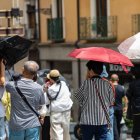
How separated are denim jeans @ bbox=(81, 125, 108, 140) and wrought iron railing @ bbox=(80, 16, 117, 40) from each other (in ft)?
49.5

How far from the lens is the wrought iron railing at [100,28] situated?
79.8 feet

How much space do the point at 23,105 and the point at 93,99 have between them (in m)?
1.00

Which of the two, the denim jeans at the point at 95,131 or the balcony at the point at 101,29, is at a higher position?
the balcony at the point at 101,29

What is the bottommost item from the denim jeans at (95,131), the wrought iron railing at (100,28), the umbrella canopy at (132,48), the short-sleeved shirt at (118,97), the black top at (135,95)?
the short-sleeved shirt at (118,97)

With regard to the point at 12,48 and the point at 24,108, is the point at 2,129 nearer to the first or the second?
the point at 24,108

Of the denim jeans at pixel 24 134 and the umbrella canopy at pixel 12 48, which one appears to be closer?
the denim jeans at pixel 24 134

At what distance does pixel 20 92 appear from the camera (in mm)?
8789

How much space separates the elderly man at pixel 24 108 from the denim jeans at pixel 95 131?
72cm

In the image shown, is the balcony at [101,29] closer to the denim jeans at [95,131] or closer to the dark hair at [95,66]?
the dark hair at [95,66]

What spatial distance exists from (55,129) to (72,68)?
14265mm

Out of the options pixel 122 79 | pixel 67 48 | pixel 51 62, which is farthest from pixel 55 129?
pixel 51 62

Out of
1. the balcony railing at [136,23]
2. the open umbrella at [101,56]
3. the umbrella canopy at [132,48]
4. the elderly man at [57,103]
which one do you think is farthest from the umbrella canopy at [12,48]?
the balcony railing at [136,23]

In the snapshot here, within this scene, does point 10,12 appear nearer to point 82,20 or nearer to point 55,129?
point 82,20

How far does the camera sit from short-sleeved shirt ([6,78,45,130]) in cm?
882
